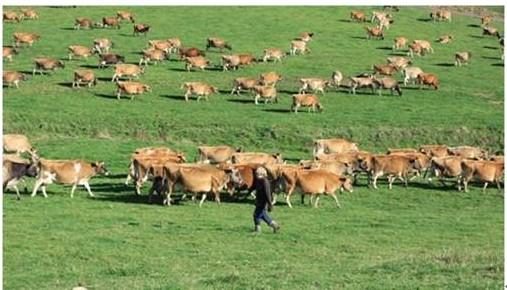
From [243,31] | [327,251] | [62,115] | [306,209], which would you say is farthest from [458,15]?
[327,251]

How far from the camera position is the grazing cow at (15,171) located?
2148cm

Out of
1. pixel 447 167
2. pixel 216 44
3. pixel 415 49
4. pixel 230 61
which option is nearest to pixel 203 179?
pixel 447 167

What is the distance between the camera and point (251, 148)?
1250 inches

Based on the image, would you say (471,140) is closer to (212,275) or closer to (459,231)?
(459,231)

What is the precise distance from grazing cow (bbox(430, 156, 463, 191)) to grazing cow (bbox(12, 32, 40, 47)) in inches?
1123

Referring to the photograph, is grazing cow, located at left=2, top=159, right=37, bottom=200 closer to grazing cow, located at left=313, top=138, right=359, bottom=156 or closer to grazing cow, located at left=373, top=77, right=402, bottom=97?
grazing cow, located at left=313, top=138, right=359, bottom=156

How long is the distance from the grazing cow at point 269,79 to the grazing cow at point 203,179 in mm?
18873

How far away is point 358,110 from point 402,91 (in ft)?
19.4

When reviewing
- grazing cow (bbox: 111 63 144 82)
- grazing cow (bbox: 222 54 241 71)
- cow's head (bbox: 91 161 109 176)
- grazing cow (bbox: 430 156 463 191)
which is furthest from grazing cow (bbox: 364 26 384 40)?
cow's head (bbox: 91 161 109 176)

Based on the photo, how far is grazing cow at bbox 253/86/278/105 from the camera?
37969 mm

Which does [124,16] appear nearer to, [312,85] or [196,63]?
[196,63]

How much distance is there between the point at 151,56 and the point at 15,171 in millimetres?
23987

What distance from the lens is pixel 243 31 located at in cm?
5534

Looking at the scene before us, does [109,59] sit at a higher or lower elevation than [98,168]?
higher
